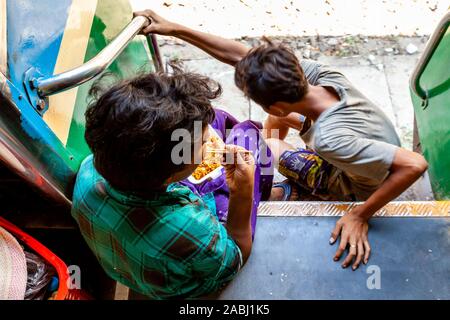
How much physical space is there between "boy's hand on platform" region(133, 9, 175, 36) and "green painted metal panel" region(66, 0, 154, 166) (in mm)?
150

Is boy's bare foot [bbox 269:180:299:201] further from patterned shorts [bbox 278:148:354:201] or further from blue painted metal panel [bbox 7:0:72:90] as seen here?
blue painted metal panel [bbox 7:0:72:90]

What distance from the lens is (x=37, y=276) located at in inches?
66.0

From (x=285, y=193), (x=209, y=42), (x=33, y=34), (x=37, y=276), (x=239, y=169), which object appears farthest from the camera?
(x=285, y=193)

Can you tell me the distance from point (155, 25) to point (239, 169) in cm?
88

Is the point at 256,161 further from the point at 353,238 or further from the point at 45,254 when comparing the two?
the point at 45,254

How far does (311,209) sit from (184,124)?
991mm

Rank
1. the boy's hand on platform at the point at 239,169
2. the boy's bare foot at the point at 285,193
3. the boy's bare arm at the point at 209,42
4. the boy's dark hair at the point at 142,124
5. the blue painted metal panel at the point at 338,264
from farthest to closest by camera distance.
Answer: the boy's bare foot at the point at 285,193 → the boy's bare arm at the point at 209,42 → the blue painted metal panel at the point at 338,264 → the boy's hand on platform at the point at 239,169 → the boy's dark hair at the point at 142,124

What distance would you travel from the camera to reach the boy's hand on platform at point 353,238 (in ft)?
5.92

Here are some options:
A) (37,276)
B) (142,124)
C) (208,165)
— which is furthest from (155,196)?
(37,276)

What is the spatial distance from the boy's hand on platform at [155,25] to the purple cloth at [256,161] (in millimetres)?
453

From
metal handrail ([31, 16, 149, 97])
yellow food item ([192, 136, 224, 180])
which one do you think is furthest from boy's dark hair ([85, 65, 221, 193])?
yellow food item ([192, 136, 224, 180])

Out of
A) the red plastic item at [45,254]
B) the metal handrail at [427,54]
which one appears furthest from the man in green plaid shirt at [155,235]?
the metal handrail at [427,54]

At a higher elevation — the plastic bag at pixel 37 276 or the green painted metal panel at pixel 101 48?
the green painted metal panel at pixel 101 48

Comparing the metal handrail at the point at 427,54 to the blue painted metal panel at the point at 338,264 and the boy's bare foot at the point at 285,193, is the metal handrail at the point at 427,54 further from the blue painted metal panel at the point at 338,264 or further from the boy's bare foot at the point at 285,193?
the boy's bare foot at the point at 285,193
